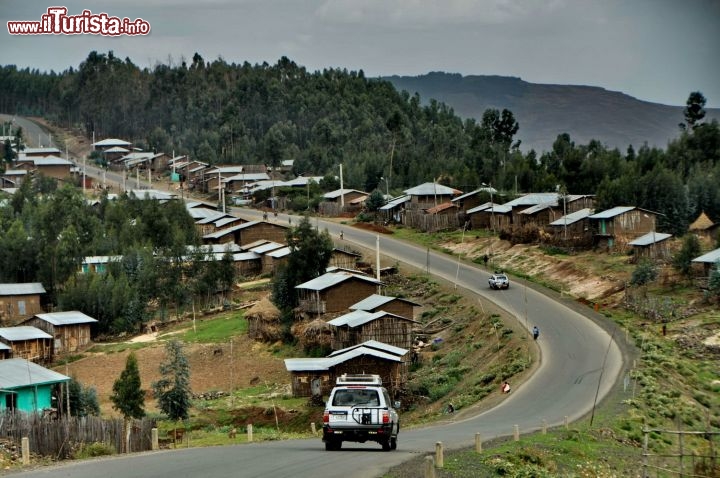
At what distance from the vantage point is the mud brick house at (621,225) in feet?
278

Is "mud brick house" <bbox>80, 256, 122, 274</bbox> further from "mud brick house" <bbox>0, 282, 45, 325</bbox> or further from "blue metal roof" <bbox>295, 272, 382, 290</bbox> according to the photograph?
"blue metal roof" <bbox>295, 272, 382, 290</bbox>

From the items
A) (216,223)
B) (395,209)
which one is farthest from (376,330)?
(395,209)

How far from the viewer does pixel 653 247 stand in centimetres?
7825

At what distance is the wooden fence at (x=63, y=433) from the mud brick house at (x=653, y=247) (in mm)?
52203

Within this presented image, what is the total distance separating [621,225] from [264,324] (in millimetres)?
27220

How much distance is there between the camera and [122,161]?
178m

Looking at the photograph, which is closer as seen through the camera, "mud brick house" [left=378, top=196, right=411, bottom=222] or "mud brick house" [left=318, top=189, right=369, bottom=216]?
"mud brick house" [left=378, top=196, right=411, bottom=222]

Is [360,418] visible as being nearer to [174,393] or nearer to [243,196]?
[174,393]

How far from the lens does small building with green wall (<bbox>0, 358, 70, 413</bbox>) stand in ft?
152

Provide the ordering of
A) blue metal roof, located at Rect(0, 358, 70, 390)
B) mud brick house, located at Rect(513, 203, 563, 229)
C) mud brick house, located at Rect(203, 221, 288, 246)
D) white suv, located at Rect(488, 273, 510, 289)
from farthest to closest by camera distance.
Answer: mud brick house, located at Rect(203, 221, 288, 246) < mud brick house, located at Rect(513, 203, 563, 229) < white suv, located at Rect(488, 273, 510, 289) < blue metal roof, located at Rect(0, 358, 70, 390)

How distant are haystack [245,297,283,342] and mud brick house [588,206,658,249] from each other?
81.1 ft

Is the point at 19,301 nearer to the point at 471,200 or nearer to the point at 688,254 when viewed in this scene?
the point at 471,200

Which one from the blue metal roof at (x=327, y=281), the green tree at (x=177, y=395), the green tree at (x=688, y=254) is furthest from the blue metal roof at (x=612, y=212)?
the green tree at (x=177, y=395)

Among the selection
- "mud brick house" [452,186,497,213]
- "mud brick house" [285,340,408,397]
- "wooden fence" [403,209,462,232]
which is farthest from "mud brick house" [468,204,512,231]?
"mud brick house" [285,340,408,397]
